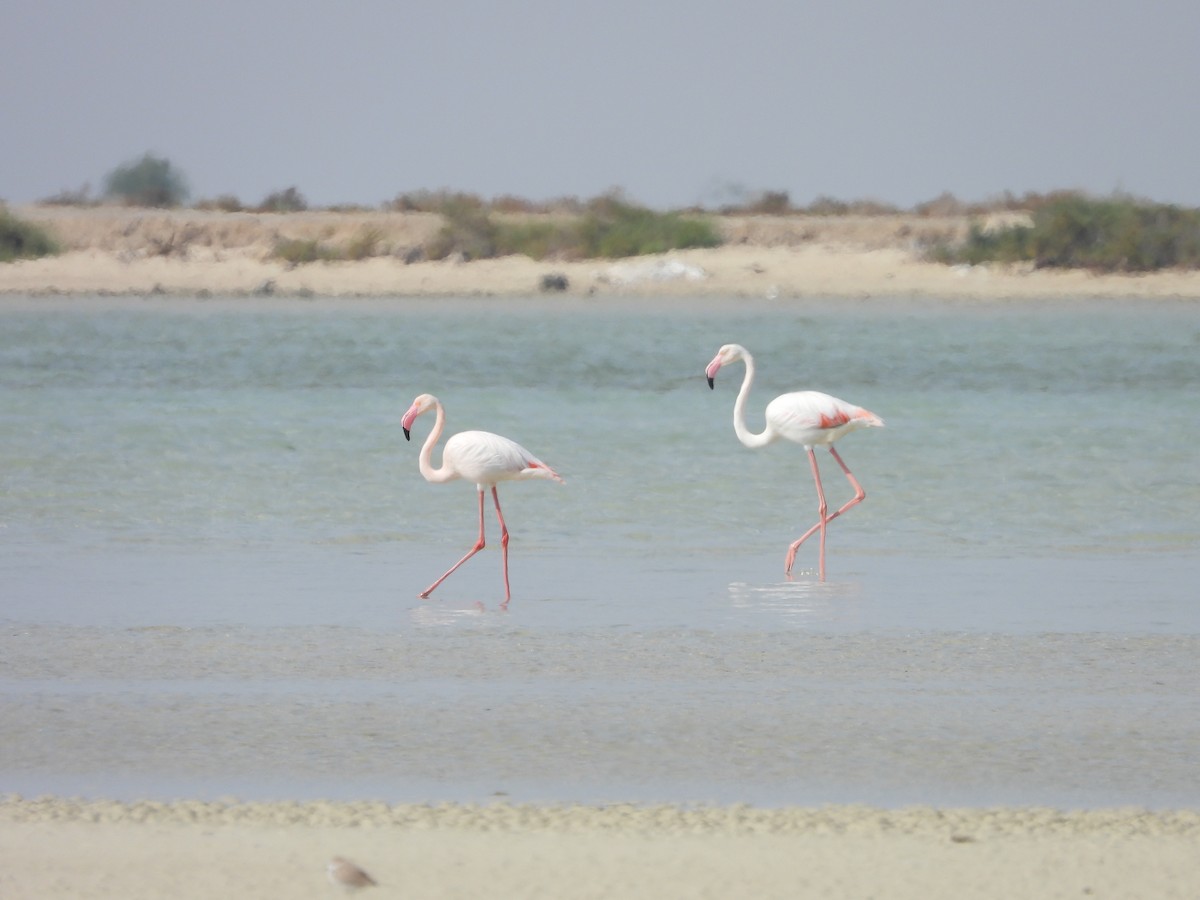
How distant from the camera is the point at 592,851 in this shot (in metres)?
5.23

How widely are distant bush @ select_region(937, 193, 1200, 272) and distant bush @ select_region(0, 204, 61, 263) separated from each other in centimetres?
2366

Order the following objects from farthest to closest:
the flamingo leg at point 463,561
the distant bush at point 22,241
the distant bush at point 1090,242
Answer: the distant bush at point 22,241 → the distant bush at point 1090,242 → the flamingo leg at point 463,561

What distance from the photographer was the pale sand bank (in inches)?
196

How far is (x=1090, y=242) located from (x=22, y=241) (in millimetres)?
27233

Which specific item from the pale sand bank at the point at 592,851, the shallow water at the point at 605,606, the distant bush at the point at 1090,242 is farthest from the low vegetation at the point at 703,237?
the pale sand bank at the point at 592,851

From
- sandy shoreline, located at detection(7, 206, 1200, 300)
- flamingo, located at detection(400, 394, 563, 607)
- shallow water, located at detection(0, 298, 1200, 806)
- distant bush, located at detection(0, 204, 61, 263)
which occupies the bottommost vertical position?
shallow water, located at detection(0, 298, 1200, 806)

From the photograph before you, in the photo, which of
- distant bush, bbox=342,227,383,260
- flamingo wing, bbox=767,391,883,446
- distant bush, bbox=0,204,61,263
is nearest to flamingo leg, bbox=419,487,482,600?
flamingo wing, bbox=767,391,883,446

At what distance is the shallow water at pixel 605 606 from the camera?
20.7 ft

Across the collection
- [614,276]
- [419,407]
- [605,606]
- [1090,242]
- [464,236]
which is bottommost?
[605,606]

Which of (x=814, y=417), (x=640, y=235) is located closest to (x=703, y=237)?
(x=640, y=235)

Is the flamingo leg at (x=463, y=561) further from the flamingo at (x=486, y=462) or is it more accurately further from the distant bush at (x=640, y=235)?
the distant bush at (x=640, y=235)

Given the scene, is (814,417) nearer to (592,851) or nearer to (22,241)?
(592,851)

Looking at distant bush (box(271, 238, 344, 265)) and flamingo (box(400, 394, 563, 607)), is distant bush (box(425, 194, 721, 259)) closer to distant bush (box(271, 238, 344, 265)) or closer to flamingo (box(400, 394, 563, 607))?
distant bush (box(271, 238, 344, 265))

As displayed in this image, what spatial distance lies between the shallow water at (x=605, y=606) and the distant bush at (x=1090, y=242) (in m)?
22.3
